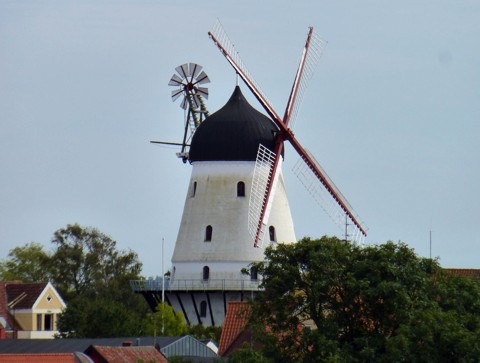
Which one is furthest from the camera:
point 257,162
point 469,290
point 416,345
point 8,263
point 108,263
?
point 8,263

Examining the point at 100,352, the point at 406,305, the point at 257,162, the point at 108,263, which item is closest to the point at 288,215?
the point at 257,162

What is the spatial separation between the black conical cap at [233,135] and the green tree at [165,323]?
949 centimetres

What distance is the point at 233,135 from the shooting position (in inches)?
4473

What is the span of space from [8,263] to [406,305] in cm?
9214

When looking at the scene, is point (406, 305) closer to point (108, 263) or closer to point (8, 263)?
point (108, 263)

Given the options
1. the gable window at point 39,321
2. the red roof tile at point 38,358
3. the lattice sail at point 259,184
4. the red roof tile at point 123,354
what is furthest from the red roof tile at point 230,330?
the gable window at point 39,321

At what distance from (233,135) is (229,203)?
3918 millimetres

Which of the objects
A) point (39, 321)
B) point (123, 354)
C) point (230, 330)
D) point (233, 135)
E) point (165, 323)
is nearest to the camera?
point (123, 354)

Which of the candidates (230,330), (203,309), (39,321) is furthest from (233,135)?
(230,330)

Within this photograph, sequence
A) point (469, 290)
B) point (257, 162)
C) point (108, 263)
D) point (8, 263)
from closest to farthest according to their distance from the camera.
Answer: point (469, 290), point (257, 162), point (108, 263), point (8, 263)

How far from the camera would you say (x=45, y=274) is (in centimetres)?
14738

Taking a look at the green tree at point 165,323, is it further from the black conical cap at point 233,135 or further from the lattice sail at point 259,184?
the black conical cap at point 233,135

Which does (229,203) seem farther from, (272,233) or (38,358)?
(38,358)

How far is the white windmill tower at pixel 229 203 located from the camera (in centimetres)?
11350
